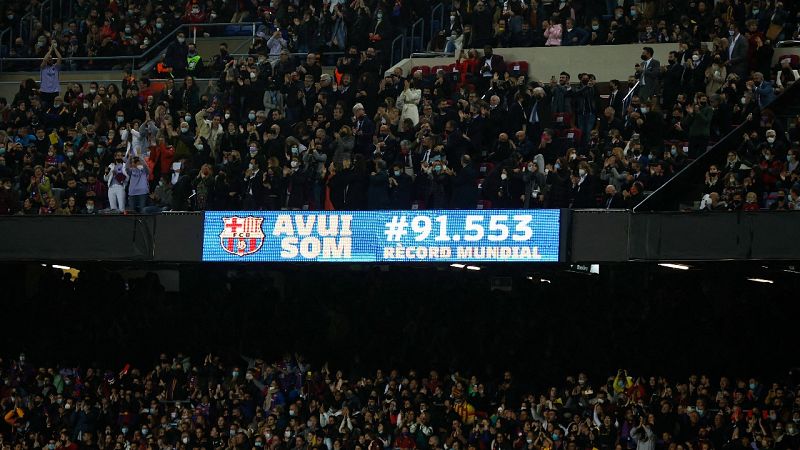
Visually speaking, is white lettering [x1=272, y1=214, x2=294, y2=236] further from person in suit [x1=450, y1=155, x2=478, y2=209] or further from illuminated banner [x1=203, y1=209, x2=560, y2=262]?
person in suit [x1=450, y1=155, x2=478, y2=209]

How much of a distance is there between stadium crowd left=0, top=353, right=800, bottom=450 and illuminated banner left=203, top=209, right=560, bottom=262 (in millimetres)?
2729

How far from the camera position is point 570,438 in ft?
72.6

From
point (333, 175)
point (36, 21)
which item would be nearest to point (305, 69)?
→ point (333, 175)

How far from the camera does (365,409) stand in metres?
24.4

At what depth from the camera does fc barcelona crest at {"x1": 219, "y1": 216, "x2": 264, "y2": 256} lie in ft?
77.5

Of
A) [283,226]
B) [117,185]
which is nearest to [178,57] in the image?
[117,185]

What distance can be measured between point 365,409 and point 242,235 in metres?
3.59

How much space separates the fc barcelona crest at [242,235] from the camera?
930 inches

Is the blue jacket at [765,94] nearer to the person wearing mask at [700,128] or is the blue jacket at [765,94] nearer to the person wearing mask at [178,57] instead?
the person wearing mask at [700,128]

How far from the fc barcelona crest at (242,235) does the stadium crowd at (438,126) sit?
922 millimetres

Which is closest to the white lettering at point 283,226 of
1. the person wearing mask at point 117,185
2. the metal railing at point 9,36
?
the person wearing mask at point 117,185

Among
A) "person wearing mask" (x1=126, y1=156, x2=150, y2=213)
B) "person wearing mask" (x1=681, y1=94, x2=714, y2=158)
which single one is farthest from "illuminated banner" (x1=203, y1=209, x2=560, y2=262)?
"person wearing mask" (x1=681, y1=94, x2=714, y2=158)

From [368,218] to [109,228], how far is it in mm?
4790

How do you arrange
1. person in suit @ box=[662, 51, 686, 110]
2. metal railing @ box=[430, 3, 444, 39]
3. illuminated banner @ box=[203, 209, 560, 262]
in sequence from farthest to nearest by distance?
1. metal railing @ box=[430, 3, 444, 39]
2. person in suit @ box=[662, 51, 686, 110]
3. illuminated banner @ box=[203, 209, 560, 262]
